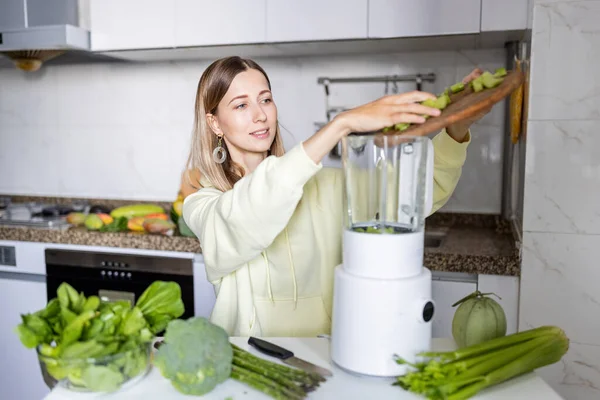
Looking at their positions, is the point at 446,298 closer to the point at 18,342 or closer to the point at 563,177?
the point at 563,177

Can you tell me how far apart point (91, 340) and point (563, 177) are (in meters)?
1.44

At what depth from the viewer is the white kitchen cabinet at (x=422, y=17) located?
78.6 inches


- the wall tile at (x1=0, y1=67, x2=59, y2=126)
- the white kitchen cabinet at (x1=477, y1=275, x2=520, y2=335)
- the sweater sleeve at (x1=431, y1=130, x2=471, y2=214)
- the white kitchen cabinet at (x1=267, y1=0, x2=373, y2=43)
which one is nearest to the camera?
the sweater sleeve at (x1=431, y1=130, x2=471, y2=214)

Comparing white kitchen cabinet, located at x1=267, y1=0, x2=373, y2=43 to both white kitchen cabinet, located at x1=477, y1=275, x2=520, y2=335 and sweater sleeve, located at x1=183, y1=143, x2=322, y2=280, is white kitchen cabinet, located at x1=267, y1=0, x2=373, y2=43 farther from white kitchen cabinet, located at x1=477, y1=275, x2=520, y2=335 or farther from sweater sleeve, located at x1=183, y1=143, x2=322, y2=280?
sweater sleeve, located at x1=183, y1=143, x2=322, y2=280

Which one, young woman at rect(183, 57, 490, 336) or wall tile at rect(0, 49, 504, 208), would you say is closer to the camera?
young woman at rect(183, 57, 490, 336)

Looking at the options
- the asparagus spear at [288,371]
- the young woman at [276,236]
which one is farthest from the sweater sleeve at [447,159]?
the asparagus spear at [288,371]

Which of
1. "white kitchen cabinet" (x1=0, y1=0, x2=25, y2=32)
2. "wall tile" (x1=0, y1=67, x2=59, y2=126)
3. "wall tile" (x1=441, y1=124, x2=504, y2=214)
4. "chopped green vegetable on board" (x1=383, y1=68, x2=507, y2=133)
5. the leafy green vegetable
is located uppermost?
"white kitchen cabinet" (x1=0, y1=0, x2=25, y2=32)

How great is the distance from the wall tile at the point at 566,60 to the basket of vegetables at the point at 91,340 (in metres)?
1.34

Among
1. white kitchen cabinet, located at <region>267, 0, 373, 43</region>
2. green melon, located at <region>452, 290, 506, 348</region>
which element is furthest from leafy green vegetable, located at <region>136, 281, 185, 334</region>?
white kitchen cabinet, located at <region>267, 0, 373, 43</region>

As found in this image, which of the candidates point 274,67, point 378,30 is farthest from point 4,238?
point 378,30

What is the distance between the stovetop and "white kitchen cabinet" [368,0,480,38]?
157cm

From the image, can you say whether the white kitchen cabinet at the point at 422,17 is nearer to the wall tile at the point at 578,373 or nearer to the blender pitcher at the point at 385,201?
the wall tile at the point at 578,373

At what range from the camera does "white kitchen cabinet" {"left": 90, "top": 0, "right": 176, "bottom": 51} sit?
234 centimetres

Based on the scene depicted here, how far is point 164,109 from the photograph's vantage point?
2801mm
